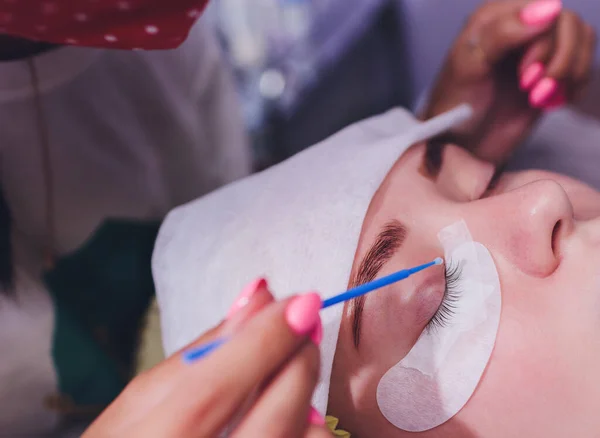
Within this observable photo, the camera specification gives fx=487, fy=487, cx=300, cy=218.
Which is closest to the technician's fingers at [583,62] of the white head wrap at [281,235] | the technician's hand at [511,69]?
the technician's hand at [511,69]

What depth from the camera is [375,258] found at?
21.1 inches

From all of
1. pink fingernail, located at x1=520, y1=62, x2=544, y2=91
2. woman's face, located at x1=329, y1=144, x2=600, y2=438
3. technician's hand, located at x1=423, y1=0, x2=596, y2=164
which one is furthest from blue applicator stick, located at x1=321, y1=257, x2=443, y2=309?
pink fingernail, located at x1=520, y1=62, x2=544, y2=91

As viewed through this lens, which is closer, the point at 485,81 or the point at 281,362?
the point at 281,362

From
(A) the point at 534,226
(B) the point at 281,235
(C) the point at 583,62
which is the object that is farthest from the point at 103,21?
(C) the point at 583,62

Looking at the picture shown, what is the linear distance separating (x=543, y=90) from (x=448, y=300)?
0.49 meters

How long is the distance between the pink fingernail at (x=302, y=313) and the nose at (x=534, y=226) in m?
0.28

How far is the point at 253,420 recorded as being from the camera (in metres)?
0.35

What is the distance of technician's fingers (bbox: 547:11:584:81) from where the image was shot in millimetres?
801

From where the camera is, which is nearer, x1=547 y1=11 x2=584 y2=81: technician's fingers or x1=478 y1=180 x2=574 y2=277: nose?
x1=478 y1=180 x2=574 y2=277: nose

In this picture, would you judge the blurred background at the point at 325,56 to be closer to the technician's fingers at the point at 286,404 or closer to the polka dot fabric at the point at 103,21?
the polka dot fabric at the point at 103,21

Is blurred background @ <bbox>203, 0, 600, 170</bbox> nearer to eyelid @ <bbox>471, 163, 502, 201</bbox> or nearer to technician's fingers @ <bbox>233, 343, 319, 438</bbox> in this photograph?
eyelid @ <bbox>471, 163, 502, 201</bbox>

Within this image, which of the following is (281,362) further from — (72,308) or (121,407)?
A: (72,308)

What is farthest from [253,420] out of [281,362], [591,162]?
[591,162]

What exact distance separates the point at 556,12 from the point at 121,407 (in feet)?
2.67
